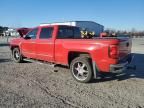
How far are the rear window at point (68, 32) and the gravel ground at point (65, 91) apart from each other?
139 centimetres

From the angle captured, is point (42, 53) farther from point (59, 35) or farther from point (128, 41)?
point (128, 41)

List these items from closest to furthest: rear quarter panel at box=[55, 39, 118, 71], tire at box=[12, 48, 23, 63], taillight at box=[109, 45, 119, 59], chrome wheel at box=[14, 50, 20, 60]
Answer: taillight at box=[109, 45, 119, 59] < rear quarter panel at box=[55, 39, 118, 71] < tire at box=[12, 48, 23, 63] < chrome wheel at box=[14, 50, 20, 60]

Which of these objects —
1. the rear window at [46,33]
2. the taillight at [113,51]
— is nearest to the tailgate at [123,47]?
the taillight at [113,51]

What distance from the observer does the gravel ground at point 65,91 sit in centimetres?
549

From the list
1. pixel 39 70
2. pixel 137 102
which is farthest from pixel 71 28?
pixel 137 102

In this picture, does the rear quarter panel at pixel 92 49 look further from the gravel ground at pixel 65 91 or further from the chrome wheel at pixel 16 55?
the chrome wheel at pixel 16 55

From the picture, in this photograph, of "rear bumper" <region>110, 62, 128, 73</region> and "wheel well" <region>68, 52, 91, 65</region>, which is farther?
"wheel well" <region>68, 52, 91, 65</region>

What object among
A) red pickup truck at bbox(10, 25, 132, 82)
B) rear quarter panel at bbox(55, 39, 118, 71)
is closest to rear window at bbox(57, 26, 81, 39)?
red pickup truck at bbox(10, 25, 132, 82)

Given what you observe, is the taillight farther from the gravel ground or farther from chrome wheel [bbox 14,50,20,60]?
chrome wheel [bbox 14,50,20,60]

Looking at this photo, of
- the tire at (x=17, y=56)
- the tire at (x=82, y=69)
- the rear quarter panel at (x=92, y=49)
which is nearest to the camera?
the rear quarter panel at (x=92, y=49)

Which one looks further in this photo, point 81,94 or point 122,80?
point 122,80

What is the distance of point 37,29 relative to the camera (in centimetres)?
988

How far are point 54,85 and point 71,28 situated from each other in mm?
3068

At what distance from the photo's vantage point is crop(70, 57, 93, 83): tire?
7.49 m
